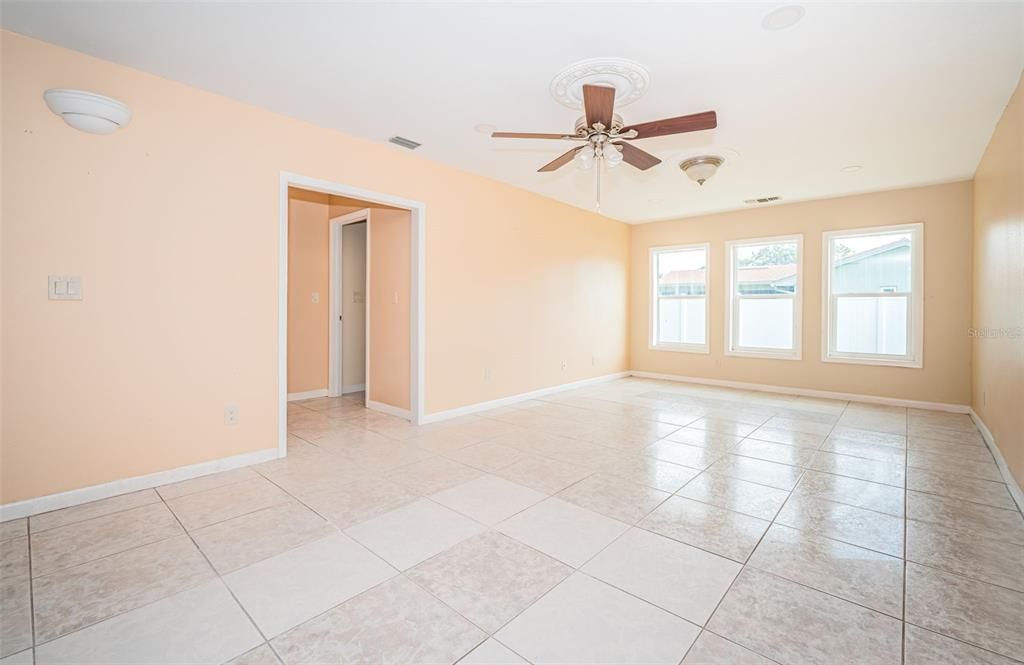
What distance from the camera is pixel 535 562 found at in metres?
2.01

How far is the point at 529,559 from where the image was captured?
2035mm

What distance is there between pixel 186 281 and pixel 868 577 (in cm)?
417

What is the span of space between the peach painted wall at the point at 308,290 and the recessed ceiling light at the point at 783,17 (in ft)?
16.2

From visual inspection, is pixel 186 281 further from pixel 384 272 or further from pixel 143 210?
pixel 384 272

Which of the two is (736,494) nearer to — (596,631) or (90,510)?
(596,631)

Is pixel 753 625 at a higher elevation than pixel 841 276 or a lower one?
lower

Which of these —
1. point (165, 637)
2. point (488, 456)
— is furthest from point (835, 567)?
point (165, 637)

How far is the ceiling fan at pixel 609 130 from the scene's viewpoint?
2.50 metres

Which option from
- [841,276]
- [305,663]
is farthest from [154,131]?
[841,276]

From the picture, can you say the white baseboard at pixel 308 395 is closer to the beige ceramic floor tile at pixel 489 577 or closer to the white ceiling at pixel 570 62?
the white ceiling at pixel 570 62

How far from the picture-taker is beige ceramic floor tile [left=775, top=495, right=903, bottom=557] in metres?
2.21

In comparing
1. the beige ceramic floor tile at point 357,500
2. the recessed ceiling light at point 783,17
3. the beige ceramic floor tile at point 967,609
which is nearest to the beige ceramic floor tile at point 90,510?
the beige ceramic floor tile at point 357,500

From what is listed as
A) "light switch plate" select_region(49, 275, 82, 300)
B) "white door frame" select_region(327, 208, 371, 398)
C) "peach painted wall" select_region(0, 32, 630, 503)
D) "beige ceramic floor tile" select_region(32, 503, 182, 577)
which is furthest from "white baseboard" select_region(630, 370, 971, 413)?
"light switch plate" select_region(49, 275, 82, 300)

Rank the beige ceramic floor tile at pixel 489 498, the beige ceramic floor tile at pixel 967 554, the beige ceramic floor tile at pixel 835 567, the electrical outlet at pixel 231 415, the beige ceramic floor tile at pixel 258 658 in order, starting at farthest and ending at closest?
the electrical outlet at pixel 231 415
the beige ceramic floor tile at pixel 489 498
the beige ceramic floor tile at pixel 967 554
the beige ceramic floor tile at pixel 835 567
the beige ceramic floor tile at pixel 258 658
